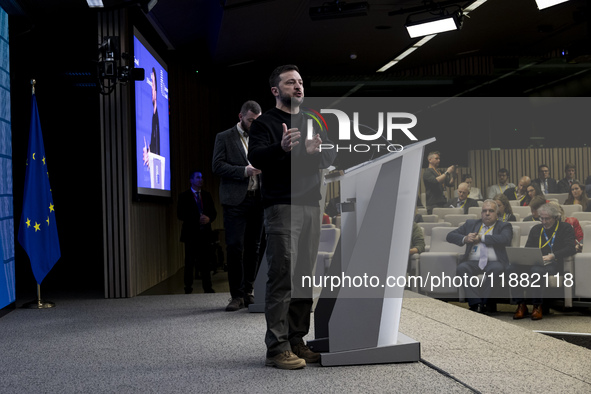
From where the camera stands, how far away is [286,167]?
280 centimetres

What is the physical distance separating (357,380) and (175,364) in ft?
2.85

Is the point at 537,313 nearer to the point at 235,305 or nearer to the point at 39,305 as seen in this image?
the point at 235,305

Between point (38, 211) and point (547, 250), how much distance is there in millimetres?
4267

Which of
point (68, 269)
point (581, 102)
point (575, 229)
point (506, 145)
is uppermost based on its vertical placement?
point (581, 102)

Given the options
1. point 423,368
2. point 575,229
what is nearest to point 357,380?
point 423,368

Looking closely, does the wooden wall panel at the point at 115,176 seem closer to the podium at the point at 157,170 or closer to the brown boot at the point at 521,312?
the podium at the point at 157,170

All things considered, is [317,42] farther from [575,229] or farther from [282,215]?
[282,215]

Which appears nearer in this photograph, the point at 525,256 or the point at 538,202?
the point at 525,256

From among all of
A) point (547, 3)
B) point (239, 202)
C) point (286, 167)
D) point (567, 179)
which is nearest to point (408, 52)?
point (567, 179)

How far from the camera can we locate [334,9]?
705cm

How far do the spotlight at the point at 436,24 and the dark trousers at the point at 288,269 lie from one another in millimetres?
5339

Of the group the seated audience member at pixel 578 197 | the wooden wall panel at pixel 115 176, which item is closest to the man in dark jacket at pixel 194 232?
the wooden wall panel at pixel 115 176

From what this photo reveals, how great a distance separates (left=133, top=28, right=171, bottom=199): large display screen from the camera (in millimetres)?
6012

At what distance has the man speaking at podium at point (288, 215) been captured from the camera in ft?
9.04
